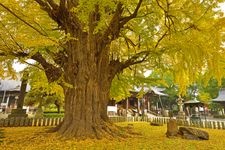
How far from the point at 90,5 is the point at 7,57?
400 centimetres

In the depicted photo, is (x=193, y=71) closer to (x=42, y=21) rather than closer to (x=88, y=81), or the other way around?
(x=88, y=81)

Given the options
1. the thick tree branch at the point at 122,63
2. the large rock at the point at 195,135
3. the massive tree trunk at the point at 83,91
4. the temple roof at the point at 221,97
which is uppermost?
the temple roof at the point at 221,97

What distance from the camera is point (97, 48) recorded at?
8.71 meters

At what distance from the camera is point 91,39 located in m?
8.50

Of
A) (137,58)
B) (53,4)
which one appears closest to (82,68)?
(53,4)

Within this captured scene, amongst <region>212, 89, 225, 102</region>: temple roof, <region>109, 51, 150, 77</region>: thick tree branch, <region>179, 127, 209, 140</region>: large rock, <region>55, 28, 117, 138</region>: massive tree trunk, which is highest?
<region>212, 89, 225, 102</region>: temple roof

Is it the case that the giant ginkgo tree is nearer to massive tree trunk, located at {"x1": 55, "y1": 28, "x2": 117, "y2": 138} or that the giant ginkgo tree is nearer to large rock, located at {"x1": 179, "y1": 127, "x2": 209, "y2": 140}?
massive tree trunk, located at {"x1": 55, "y1": 28, "x2": 117, "y2": 138}

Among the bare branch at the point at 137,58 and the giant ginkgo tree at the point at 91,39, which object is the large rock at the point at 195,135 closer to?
the giant ginkgo tree at the point at 91,39

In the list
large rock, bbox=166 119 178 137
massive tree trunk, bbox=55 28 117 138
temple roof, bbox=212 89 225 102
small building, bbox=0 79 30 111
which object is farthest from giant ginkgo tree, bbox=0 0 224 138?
temple roof, bbox=212 89 225 102

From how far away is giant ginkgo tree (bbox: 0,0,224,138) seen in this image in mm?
6758

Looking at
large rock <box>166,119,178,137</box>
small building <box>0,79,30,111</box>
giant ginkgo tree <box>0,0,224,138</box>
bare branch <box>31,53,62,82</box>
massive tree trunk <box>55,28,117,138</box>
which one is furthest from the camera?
small building <box>0,79,30,111</box>

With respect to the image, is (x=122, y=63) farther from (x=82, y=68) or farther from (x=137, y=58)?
(x=82, y=68)

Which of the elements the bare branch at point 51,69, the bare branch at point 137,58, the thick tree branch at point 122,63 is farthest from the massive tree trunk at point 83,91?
the bare branch at point 137,58

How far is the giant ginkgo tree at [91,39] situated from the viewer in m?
6.76
